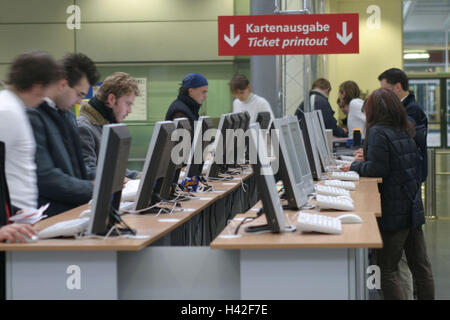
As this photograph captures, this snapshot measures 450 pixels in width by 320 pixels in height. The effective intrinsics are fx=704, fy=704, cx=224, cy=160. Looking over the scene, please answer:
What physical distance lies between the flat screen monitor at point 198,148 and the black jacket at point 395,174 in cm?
113

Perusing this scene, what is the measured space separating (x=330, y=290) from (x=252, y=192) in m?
3.99

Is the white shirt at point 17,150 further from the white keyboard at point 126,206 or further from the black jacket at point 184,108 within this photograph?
the black jacket at point 184,108

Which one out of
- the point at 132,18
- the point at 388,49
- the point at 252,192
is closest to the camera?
the point at 252,192

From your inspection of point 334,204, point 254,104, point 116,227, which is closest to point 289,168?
point 334,204

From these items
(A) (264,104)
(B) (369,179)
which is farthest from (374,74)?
(B) (369,179)

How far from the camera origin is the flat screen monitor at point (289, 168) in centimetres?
339

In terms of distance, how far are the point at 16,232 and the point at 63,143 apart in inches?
37.8

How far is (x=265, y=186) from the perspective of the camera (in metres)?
3.03

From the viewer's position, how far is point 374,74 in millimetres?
16188

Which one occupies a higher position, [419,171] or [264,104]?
[264,104]

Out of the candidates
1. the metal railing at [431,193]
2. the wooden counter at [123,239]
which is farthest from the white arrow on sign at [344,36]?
the wooden counter at [123,239]

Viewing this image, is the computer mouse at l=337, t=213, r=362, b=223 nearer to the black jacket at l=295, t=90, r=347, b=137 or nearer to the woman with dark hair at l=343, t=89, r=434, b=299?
the woman with dark hair at l=343, t=89, r=434, b=299

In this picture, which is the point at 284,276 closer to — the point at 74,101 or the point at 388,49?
the point at 74,101

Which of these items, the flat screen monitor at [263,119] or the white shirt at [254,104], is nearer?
the flat screen monitor at [263,119]
